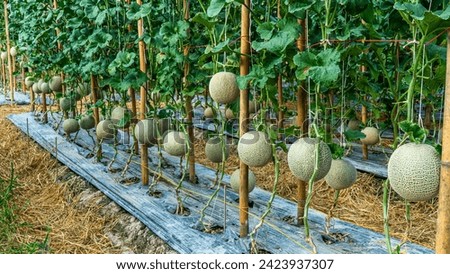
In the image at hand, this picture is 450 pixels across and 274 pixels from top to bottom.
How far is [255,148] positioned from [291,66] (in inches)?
19.2

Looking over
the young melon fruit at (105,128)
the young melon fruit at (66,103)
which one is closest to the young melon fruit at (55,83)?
the young melon fruit at (66,103)

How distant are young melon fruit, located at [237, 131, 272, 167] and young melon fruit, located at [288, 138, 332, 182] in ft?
0.85

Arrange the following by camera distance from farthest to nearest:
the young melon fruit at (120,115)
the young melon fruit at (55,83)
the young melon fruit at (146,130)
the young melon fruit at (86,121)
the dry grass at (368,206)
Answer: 1. the young melon fruit at (55,83)
2. the young melon fruit at (86,121)
3. the young melon fruit at (120,115)
4. the young melon fruit at (146,130)
5. the dry grass at (368,206)

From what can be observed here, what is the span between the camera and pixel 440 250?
1.46 metres

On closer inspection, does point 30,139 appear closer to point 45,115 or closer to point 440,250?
point 45,115

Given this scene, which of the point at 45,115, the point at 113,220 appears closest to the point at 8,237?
the point at 113,220

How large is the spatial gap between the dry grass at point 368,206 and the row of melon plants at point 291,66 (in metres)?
0.48

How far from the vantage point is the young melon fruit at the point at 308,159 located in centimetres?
201

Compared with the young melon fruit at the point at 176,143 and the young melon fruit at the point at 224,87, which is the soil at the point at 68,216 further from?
the young melon fruit at the point at 224,87

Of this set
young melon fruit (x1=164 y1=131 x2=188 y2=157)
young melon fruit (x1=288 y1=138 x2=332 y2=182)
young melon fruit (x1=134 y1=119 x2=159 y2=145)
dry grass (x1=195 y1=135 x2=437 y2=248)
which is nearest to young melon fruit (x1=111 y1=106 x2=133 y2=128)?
young melon fruit (x1=134 y1=119 x2=159 y2=145)

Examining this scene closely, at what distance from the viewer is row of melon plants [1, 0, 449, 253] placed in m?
1.81

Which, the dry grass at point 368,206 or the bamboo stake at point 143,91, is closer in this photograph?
the dry grass at point 368,206

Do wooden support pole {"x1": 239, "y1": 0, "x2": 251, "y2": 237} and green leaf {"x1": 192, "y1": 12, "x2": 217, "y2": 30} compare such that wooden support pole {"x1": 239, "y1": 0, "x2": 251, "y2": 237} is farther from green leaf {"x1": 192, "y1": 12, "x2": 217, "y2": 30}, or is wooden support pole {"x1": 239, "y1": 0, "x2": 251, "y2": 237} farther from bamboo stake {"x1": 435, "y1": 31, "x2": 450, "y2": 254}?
bamboo stake {"x1": 435, "y1": 31, "x2": 450, "y2": 254}

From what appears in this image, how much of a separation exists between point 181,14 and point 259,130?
1.44m
